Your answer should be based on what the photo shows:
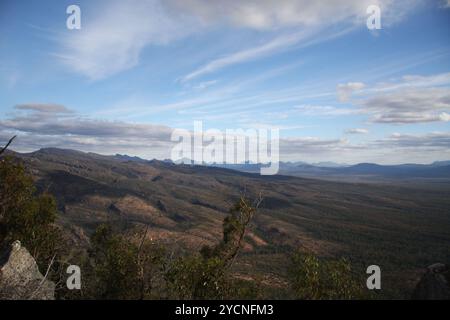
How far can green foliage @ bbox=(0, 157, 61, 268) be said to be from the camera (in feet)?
100.0

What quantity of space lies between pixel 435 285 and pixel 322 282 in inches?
373

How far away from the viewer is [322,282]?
24953 millimetres

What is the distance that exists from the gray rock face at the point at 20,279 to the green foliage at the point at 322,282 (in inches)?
632

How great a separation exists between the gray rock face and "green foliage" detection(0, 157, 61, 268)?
6.58 m

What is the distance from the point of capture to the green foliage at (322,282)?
23797 millimetres

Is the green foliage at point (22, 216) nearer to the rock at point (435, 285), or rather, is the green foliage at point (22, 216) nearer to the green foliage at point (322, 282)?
the green foliage at point (322, 282)

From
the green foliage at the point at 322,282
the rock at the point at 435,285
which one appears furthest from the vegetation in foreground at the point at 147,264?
the rock at the point at 435,285

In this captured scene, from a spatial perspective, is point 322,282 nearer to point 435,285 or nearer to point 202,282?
point 202,282

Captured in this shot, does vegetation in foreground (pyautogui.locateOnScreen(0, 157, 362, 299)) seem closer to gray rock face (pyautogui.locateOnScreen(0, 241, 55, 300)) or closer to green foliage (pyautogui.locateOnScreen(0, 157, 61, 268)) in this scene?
green foliage (pyautogui.locateOnScreen(0, 157, 61, 268))

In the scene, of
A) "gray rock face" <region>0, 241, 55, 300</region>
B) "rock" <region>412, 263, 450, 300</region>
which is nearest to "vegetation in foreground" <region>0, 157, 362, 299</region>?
"gray rock face" <region>0, 241, 55, 300</region>

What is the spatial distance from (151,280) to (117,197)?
177 m

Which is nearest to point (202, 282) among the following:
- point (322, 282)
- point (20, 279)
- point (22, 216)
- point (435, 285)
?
point (322, 282)
